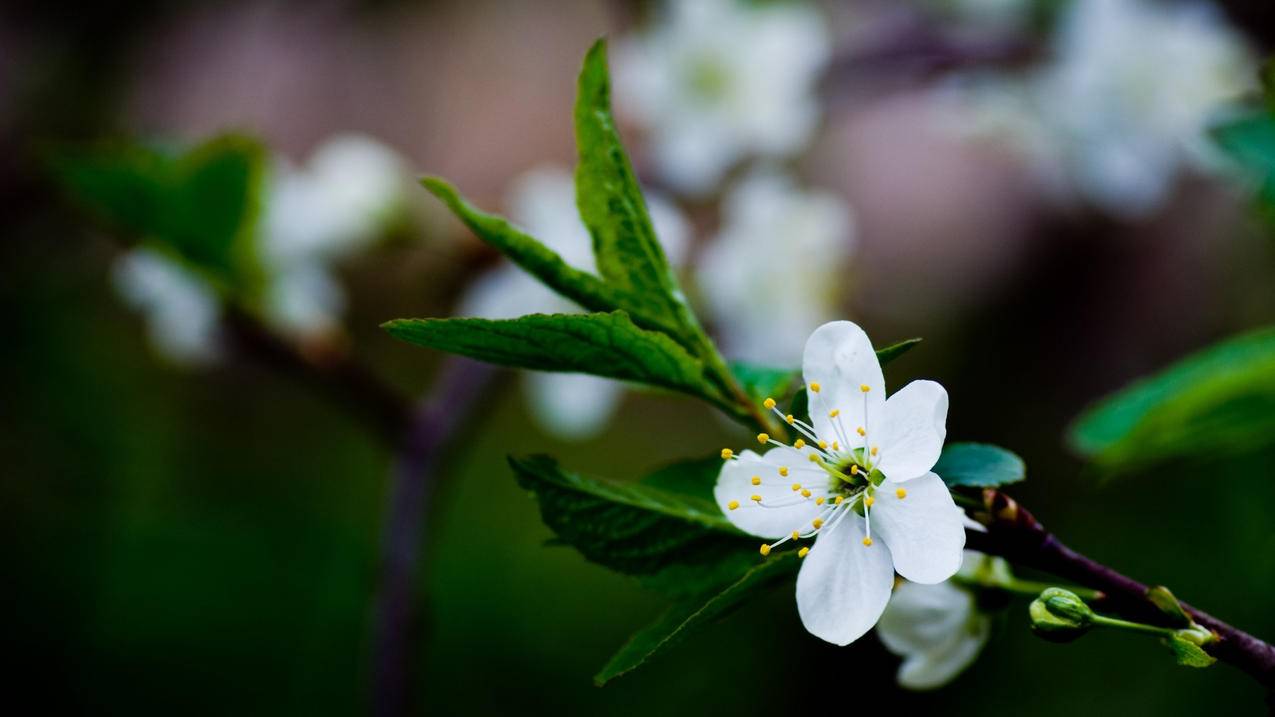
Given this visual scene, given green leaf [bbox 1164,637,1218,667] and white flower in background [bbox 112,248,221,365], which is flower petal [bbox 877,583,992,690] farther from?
white flower in background [bbox 112,248,221,365]

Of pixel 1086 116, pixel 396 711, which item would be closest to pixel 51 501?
pixel 396 711

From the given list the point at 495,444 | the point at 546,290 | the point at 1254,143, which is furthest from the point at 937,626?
the point at 495,444

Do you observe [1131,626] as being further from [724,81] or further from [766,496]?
[724,81]

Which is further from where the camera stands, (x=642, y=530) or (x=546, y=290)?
(x=546, y=290)

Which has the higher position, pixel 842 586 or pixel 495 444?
pixel 495 444

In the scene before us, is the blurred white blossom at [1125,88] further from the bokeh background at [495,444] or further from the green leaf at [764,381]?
the green leaf at [764,381]

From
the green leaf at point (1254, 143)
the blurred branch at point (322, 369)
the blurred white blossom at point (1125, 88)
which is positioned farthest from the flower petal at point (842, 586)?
the blurred white blossom at point (1125, 88)
